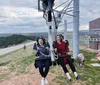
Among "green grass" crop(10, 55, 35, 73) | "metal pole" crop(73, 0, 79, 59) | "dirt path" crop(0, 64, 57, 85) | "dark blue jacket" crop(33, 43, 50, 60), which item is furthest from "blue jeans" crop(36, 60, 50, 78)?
"metal pole" crop(73, 0, 79, 59)

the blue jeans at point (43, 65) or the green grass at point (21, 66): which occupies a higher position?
the blue jeans at point (43, 65)

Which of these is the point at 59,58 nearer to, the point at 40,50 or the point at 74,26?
the point at 40,50

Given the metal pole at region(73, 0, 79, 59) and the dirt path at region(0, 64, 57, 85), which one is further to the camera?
the metal pole at region(73, 0, 79, 59)

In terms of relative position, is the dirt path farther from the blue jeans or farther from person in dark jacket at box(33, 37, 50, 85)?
person in dark jacket at box(33, 37, 50, 85)

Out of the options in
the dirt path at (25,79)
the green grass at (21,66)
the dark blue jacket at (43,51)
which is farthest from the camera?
the green grass at (21,66)

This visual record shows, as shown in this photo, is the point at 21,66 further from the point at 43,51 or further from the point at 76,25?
the point at 43,51

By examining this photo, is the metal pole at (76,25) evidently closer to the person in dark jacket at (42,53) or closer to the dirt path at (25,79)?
the dirt path at (25,79)

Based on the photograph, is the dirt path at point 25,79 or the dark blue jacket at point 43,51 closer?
the dark blue jacket at point 43,51

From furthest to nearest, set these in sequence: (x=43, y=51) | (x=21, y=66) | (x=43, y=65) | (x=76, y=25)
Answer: (x=76, y=25) → (x=21, y=66) → (x=43, y=65) → (x=43, y=51)

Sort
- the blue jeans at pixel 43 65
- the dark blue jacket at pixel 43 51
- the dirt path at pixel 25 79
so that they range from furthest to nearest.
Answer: the dirt path at pixel 25 79 < the blue jeans at pixel 43 65 < the dark blue jacket at pixel 43 51

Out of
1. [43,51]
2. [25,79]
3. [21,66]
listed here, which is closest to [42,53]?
[43,51]

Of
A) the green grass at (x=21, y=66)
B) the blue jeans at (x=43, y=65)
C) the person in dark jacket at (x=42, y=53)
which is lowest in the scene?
the green grass at (x=21, y=66)

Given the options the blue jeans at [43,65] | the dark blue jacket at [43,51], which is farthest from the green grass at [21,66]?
the dark blue jacket at [43,51]

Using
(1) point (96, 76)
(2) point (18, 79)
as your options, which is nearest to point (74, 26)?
(1) point (96, 76)
